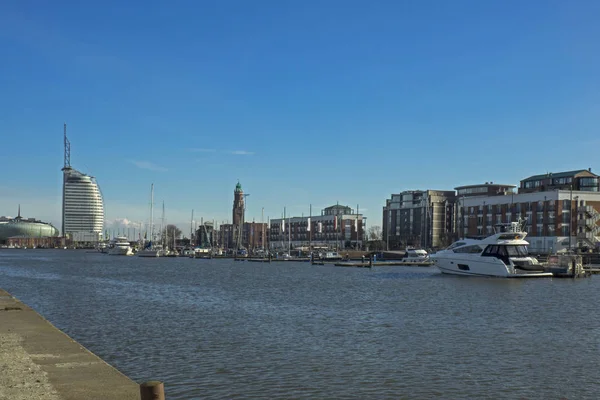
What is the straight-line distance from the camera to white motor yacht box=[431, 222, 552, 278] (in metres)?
76.9

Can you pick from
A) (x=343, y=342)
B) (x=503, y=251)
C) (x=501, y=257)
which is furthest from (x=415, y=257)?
(x=343, y=342)

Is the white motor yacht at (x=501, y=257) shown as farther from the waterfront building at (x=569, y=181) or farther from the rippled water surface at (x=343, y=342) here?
the waterfront building at (x=569, y=181)

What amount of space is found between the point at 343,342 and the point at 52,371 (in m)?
14.2

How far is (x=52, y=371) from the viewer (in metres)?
18.1

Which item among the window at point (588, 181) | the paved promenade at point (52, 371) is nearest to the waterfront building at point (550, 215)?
the window at point (588, 181)

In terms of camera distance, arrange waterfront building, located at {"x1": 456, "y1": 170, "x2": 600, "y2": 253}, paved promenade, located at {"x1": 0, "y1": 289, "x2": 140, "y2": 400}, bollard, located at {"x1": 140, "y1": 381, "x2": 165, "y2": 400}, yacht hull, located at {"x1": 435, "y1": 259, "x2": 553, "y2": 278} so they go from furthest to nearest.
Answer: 1. waterfront building, located at {"x1": 456, "y1": 170, "x2": 600, "y2": 253}
2. yacht hull, located at {"x1": 435, "y1": 259, "x2": 553, "y2": 278}
3. paved promenade, located at {"x1": 0, "y1": 289, "x2": 140, "y2": 400}
4. bollard, located at {"x1": 140, "y1": 381, "x2": 165, "y2": 400}

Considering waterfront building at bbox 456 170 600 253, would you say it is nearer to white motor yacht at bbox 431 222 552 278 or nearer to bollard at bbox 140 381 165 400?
white motor yacht at bbox 431 222 552 278

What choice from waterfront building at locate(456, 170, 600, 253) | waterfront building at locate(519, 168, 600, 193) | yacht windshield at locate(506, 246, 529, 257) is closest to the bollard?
yacht windshield at locate(506, 246, 529, 257)

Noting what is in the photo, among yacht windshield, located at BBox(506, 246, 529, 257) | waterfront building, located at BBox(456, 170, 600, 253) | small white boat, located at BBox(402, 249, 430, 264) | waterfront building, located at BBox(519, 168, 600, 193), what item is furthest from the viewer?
waterfront building, located at BBox(519, 168, 600, 193)

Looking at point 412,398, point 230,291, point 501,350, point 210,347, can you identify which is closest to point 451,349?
point 501,350

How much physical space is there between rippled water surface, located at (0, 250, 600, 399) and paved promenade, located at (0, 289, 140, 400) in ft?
8.01

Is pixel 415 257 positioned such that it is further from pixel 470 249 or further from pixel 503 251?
pixel 503 251

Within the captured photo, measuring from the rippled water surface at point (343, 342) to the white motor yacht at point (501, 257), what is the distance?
21.3 m

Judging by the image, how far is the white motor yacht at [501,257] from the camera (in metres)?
76.9
